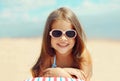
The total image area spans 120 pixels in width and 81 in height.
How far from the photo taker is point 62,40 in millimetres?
2436

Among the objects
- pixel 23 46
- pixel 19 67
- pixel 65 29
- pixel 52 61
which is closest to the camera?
pixel 65 29

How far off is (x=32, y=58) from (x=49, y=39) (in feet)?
10.8

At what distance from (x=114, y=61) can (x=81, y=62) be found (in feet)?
10.2

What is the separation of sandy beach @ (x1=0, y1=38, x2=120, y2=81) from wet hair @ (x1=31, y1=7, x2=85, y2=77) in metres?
1.91

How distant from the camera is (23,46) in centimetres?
727

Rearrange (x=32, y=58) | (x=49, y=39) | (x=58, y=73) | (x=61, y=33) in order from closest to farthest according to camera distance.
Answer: (x=58, y=73) < (x=61, y=33) < (x=49, y=39) < (x=32, y=58)

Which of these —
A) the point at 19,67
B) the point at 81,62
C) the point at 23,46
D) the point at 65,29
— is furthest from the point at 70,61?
the point at 23,46

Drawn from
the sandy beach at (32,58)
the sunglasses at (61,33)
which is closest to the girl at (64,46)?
the sunglasses at (61,33)

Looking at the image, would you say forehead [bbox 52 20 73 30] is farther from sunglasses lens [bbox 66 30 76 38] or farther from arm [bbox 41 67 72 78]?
arm [bbox 41 67 72 78]

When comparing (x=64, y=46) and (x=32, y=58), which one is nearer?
(x=64, y=46)

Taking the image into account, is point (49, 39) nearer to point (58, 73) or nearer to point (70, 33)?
point (70, 33)

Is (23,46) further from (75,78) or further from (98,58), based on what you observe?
(75,78)

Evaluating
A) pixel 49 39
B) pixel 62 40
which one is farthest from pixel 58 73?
pixel 49 39

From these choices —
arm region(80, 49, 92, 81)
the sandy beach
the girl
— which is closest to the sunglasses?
the girl
